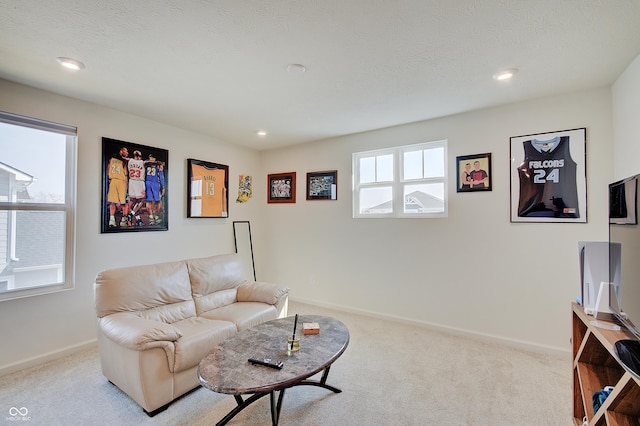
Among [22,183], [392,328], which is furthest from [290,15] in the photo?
[392,328]

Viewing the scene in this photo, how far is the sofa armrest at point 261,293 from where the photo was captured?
3.10 meters

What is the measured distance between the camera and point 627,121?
2332mm

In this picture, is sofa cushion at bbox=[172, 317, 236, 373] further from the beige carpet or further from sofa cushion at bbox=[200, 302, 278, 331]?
the beige carpet

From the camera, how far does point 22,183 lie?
104 inches

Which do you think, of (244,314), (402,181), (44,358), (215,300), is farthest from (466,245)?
(44,358)

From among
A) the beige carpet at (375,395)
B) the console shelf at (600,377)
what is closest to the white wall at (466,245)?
the beige carpet at (375,395)

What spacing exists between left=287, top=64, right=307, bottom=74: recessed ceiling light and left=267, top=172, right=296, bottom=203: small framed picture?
2.43 meters

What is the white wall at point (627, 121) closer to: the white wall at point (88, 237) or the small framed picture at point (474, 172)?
the small framed picture at point (474, 172)

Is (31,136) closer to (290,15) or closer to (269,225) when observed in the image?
(290,15)

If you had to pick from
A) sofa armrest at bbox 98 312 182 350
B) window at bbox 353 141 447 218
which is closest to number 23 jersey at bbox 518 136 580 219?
window at bbox 353 141 447 218

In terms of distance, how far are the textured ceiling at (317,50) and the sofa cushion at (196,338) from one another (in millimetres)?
2123

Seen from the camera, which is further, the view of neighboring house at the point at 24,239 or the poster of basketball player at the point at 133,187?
the poster of basketball player at the point at 133,187

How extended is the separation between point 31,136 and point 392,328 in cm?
427

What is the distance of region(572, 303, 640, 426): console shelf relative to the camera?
1.18 meters
